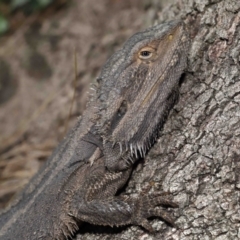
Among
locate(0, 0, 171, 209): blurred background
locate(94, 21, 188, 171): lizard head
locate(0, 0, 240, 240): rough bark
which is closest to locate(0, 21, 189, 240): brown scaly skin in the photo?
locate(94, 21, 188, 171): lizard head

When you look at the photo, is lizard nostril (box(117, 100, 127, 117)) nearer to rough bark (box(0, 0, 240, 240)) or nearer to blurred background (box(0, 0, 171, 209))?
rough bark (box(0, 0, 240, 240))

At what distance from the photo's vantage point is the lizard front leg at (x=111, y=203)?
363 centimetres

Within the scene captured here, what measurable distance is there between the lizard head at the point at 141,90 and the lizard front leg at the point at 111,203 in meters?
0.21

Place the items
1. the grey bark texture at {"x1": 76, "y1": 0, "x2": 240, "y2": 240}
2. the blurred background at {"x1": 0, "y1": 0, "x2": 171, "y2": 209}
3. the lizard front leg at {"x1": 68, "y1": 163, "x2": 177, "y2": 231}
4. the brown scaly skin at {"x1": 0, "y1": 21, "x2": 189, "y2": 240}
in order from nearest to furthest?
the grey bark texture at {"x1": 76, "y1": 0, "x2": 240, "y2": 240} < the lizard front leg at {"x1": 68, "y1": 163, "x2": 177, "y2": 231} < the brown scaly skin at {"x1": 0, "y1": 21, "x2": 189, "y2": 240} < the blurred background at {"x1": 0, "y1": 0, "x2": 171, "y2": 209}

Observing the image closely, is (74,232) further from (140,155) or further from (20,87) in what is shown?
(20,87)

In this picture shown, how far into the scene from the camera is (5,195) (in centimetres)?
607

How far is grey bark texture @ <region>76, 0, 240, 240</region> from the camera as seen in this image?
338cm

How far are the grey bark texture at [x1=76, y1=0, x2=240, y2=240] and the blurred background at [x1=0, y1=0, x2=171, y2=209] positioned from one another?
227 centimetres

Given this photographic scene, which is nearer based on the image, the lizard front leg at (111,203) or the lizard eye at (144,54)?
the lizard front leg at (111,203)

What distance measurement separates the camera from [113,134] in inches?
152

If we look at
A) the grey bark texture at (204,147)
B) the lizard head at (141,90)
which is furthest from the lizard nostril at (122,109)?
the grey bark texture at (204,147)

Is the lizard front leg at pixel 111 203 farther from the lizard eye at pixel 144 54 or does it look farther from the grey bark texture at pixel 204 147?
the lizard eye at pixel 144 54

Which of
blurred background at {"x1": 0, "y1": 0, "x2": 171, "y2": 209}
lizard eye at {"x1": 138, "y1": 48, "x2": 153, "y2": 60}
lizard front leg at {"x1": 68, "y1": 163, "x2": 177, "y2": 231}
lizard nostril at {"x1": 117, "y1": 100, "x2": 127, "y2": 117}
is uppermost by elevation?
blurred background at {"x1": 0, "y1": 0, "x2": 171, "y2": 209}

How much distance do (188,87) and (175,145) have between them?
1.62 feet
